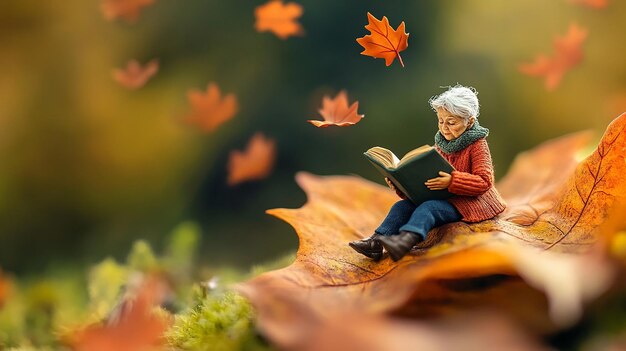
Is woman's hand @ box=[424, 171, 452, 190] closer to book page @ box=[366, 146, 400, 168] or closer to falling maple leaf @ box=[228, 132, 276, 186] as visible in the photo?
book page @ box=[366, 146, 400, 168]

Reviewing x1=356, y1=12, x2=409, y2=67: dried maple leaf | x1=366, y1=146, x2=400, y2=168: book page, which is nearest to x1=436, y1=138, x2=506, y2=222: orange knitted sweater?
x1=366, y1=146, x2=400, y2=168: book page

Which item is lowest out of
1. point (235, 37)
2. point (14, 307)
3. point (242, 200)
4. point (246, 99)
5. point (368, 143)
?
point (14, 307)

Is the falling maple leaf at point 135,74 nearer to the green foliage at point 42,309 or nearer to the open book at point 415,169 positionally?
the green foliage at point 42,309

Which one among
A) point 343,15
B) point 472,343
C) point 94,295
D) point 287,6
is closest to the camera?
point 472,343

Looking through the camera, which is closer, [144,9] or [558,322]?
[558,322]

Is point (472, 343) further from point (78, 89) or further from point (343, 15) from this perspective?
point (78, 89)

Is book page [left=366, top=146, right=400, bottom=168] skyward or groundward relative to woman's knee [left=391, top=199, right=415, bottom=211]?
skyward

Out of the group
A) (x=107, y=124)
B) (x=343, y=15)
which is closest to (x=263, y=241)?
(x=107, y=124)
